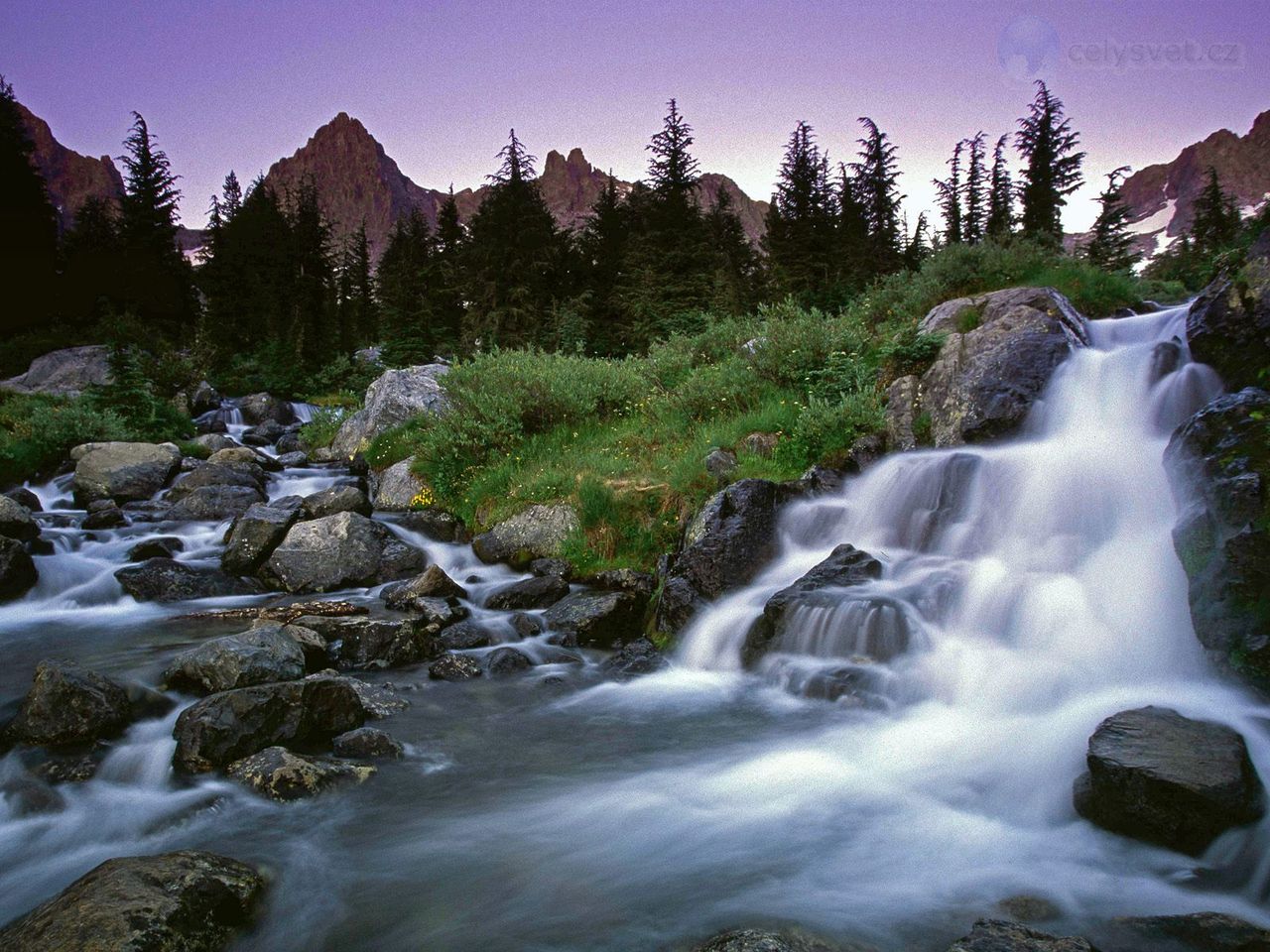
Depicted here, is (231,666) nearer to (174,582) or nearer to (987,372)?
(174,582)

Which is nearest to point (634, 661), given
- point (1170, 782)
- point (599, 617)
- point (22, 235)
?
point (599, 617)

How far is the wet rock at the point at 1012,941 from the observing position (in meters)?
3.14

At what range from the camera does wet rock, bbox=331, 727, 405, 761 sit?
19.5 ft

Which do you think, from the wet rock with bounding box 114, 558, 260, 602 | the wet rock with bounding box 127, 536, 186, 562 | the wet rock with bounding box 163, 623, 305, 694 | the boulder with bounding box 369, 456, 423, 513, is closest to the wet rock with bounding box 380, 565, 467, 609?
the wet rock with bounding box 114, 558, 260, 602

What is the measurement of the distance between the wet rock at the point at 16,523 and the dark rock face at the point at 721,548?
1055 centimetres

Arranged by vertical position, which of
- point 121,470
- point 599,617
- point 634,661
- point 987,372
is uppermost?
point 987,372

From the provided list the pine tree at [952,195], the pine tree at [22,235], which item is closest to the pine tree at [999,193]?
the pine tree at [952,195]

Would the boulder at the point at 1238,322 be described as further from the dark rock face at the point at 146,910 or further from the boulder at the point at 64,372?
the boulder at the point at 64,372

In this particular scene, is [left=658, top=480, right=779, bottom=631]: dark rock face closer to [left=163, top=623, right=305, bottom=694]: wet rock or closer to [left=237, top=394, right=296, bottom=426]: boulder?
[left=163, top=623, right=305, bottom=694]: wet rock

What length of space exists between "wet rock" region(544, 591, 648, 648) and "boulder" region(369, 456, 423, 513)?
5.88 metres

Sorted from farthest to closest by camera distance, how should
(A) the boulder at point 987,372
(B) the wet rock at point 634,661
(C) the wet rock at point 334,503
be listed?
1. (C) the wet rock at point 334,503
2. (A) the boulder at point 987,372
3. (B) the wet rock at point 634,661

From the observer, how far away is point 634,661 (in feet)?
27.0

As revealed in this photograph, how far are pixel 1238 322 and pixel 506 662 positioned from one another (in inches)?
352

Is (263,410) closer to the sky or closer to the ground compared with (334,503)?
closer to the sky
